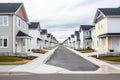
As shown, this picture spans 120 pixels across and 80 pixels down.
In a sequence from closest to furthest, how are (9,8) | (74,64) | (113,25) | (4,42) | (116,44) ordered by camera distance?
(74,64), (4,42), (9,8), (113,25), (116,44)

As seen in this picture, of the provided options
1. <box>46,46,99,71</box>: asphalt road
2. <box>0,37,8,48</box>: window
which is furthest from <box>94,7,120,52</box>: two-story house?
<box>0,37,8,48</box>: window

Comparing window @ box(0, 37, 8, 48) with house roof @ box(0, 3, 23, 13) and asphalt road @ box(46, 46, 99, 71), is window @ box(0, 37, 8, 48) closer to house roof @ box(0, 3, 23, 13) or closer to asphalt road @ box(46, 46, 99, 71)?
house roof @ box(0, 3, 23, 13)

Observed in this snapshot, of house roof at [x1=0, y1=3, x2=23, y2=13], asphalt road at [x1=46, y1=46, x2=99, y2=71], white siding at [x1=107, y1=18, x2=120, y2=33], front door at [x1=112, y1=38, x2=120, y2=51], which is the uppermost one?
house roof at [x1=0, y1=3, x2=23, y2=13]

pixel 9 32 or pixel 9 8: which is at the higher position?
pixel 9 8

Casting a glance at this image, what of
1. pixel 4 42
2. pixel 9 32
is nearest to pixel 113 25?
pixel 9 32

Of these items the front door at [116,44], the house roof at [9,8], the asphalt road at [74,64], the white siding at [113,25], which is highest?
the house roof at [9,8]

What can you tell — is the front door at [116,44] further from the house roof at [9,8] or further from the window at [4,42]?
the window at [4,42]

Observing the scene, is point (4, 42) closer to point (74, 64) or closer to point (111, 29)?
point (74, 64)

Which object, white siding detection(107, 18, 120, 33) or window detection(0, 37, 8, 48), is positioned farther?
white siding detection(107, 18, 120, 33)

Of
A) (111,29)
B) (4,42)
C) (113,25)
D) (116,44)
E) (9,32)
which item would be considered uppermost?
(113,25)

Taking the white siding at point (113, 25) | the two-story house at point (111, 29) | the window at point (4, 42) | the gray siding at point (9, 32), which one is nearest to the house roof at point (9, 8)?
the gray siding at point (9, 32)

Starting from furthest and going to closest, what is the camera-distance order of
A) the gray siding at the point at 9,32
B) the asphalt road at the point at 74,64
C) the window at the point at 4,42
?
the window at the point at 4,42 → the gray siding at the point at 9,32 → the asphalt road at the point at 74,64
